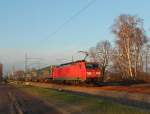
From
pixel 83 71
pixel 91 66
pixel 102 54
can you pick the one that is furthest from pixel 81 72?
pixel 102 54

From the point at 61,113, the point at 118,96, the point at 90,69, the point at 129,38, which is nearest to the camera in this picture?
the point at 61,113

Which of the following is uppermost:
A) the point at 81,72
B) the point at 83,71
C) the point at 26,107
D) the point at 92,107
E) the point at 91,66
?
the point at 91,66

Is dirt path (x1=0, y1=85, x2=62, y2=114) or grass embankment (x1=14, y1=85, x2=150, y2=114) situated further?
dirt path (x1=0, y1=85, x2=62, y2=114)

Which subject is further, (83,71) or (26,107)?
(83,71)

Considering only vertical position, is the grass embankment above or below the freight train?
below

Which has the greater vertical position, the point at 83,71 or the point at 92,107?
the point at 83,71

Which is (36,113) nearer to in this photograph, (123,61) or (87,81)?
(87,81)

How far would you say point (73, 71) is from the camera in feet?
171

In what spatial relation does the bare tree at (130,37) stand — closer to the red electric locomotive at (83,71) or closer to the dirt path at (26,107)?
the red electric locomotive at (83,71)

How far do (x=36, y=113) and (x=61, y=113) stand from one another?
1.23 metres

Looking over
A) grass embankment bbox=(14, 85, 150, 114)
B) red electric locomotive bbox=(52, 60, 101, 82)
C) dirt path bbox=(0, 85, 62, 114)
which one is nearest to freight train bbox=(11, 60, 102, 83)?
red electric locomotive bbox=(52, 60, 101, 82)

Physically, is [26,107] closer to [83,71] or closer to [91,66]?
[83,71]

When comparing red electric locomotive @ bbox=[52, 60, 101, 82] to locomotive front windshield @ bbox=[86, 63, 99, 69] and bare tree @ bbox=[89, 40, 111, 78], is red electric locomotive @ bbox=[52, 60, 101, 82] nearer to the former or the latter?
locomotive front windshield @ bbox=[86, 63, 99, 69]

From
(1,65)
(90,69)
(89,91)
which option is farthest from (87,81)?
(1,65)
